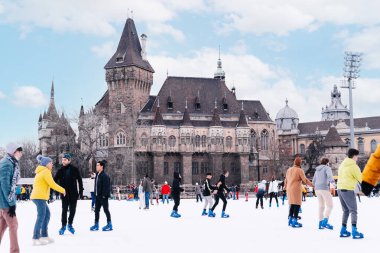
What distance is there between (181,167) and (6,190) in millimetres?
60949

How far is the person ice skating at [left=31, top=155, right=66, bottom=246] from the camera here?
31.0 feet

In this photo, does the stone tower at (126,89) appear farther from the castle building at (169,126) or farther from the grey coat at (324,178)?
the grey coat at (324,178)

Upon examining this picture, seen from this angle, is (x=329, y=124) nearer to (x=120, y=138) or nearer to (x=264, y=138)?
(x=264, y=138)

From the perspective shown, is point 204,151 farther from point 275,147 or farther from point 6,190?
point 6,190

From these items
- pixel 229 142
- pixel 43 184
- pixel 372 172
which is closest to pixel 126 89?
pixel 229 142

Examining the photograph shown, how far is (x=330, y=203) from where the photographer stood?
11.7m

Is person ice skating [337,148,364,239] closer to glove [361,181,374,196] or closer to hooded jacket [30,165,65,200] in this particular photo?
hooded jacket [30,165,65,200]

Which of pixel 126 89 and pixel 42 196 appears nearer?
pixel 42 196

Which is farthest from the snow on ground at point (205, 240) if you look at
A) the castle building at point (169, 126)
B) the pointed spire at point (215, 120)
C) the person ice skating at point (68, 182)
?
the pointed spire at point (215, 120)

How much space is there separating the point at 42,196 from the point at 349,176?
6.18 m

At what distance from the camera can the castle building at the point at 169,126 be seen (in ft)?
220

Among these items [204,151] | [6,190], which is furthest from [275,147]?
[6,190]

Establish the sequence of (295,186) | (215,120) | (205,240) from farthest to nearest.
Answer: (215,120)
(295,186)
(205,240)

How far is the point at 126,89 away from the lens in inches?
2687
